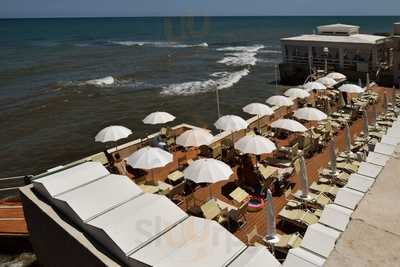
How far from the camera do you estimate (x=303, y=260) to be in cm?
293

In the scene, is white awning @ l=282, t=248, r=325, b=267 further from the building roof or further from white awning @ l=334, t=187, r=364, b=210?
the building roof

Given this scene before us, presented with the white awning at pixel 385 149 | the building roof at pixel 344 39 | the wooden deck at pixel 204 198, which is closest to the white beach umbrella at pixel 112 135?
the wooden deck at pixel 204 198

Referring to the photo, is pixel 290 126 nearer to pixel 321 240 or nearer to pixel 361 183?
pixel 361 183

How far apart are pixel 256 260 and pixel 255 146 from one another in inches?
291

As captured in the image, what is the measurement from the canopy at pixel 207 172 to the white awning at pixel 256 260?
481 centimetres

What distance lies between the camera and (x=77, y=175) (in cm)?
945

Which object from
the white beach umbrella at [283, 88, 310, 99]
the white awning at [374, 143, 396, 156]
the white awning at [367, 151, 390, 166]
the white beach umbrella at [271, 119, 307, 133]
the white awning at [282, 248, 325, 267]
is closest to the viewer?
the white awning at [282, 248, 325, 267]

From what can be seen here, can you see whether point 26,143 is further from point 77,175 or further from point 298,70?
point 298,70

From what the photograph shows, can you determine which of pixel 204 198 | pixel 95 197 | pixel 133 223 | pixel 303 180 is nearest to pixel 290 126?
pixel 303 180

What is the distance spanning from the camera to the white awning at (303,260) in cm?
289

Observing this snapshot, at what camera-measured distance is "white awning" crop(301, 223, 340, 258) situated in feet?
10.0

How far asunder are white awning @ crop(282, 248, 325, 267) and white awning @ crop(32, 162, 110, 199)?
6970 millimetres

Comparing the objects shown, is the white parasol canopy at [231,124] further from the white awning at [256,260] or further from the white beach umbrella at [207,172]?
the white awning at [256,260]

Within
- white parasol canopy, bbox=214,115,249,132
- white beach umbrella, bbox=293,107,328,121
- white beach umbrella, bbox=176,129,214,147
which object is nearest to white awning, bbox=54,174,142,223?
white beach umbrella, bbox=176,129,214,147
